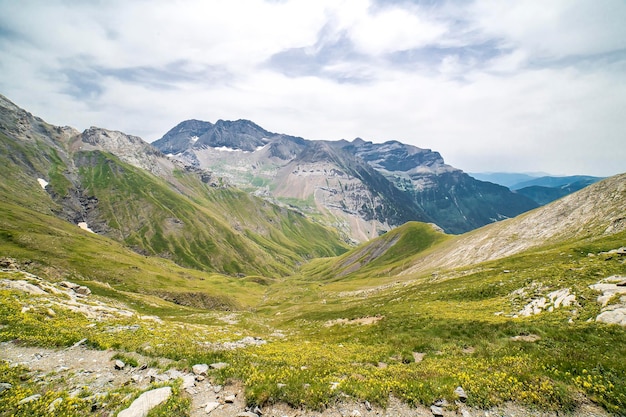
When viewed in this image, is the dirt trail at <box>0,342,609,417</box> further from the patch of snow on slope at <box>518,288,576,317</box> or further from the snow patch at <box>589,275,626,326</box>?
the patch of snow on slope at <box>518,288,576,317</box>

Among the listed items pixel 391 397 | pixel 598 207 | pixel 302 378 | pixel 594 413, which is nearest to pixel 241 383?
pixel 302 378

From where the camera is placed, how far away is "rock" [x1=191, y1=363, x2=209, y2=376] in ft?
50.8

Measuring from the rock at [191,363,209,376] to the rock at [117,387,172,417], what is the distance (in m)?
2.32

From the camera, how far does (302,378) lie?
15047mm

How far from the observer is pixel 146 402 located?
12.3 m

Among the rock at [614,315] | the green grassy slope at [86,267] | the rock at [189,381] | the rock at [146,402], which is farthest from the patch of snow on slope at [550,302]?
the green grassy slope at [86,267]

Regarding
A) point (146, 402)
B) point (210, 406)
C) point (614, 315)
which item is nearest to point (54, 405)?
point (146, 402)

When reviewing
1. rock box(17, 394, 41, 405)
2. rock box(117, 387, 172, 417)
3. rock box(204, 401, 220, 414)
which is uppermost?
rock box(17, 394, 41, 405)

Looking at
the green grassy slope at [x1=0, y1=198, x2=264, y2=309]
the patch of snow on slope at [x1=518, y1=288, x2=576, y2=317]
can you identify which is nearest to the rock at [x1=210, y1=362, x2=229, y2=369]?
the patch of snow on slope at [x1=518, y1=288, x2=576, y2=317]

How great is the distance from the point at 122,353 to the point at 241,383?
9255mm

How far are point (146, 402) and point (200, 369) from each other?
357 cm

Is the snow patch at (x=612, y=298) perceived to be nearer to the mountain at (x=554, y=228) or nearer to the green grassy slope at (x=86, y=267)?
the mountain at (x=554, y=228)

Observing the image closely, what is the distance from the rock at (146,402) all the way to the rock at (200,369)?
91.2 inches

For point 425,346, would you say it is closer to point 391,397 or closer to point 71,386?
point 391,397
